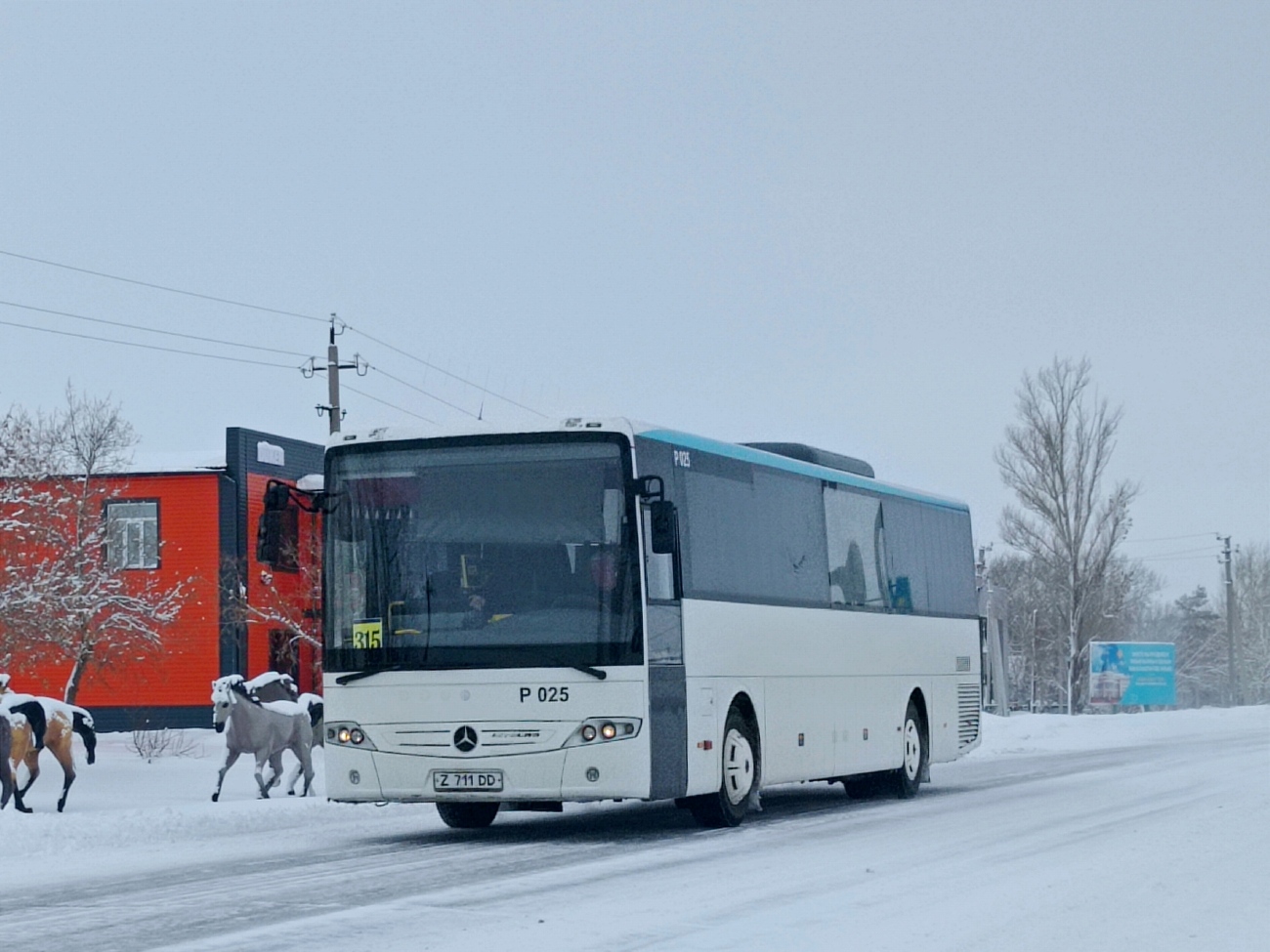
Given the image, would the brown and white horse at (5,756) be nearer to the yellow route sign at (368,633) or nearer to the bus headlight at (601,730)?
the yellow route sign at (368,633)

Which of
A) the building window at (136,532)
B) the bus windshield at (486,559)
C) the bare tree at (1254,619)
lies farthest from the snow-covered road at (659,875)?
the bare tree at (1254,619)

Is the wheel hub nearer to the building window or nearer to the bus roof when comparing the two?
the bus roof

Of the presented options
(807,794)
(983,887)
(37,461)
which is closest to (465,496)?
(983,887)

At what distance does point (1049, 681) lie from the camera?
372 feet

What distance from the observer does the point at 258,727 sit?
2225 cm

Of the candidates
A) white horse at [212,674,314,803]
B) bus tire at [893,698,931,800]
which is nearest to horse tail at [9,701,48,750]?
white horse at [212,674,314,803]

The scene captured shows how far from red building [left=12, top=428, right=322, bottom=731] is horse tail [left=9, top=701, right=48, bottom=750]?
2925cm

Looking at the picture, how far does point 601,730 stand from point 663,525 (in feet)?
5.47

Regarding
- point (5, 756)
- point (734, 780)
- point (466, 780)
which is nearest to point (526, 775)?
point (466, 780)

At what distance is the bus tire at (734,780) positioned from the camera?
→ 1719cm

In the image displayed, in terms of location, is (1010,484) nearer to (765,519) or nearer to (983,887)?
(765,519)

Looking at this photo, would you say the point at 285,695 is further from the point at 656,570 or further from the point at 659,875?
the point at 659,875

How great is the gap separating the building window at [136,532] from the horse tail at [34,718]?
30707 millimetres

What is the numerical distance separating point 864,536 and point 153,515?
33041mm
